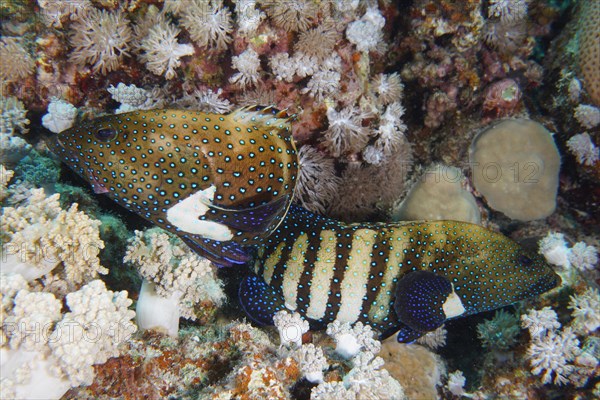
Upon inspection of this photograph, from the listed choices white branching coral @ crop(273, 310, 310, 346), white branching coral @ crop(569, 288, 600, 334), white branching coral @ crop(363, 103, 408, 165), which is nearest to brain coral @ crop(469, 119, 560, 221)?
white branching coral @ crop(363, 103, 408, 165)

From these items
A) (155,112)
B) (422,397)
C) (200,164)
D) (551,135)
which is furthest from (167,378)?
(551,135)

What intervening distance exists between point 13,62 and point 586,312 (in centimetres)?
735

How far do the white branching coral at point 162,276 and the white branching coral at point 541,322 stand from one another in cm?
370

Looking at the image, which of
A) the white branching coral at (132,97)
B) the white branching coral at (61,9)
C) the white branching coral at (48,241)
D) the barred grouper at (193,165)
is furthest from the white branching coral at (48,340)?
the white branching coral at (61,9)

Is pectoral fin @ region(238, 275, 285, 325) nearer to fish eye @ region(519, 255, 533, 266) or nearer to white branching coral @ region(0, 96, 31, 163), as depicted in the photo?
fish eye @ region(519, 255, 533, 266)

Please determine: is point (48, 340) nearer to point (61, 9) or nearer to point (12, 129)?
point (12, 129)

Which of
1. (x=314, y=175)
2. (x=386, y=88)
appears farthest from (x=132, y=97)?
(x=386, y=88)

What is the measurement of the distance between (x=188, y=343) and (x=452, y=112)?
15.5 ft

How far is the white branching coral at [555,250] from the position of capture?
16.5 feet

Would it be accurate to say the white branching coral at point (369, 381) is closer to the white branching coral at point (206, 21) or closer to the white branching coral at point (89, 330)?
the white branching coral at point (89, 330)

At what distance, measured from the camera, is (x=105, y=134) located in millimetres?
2984

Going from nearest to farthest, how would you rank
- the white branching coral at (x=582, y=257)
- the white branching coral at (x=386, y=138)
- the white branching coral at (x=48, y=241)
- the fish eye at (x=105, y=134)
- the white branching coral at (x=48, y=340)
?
1. the white branching coral at (x=48, y=340)
2. the fish eye at (x=105, y=134)
3. the white branching coral at (x=48, y=241)
4. the white branching coral at (x=386, y=138)
5. the white branching coral at (x=582, y=257)

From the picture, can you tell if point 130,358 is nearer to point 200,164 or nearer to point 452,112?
point 200,164

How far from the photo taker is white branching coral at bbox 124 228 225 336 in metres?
3.72
